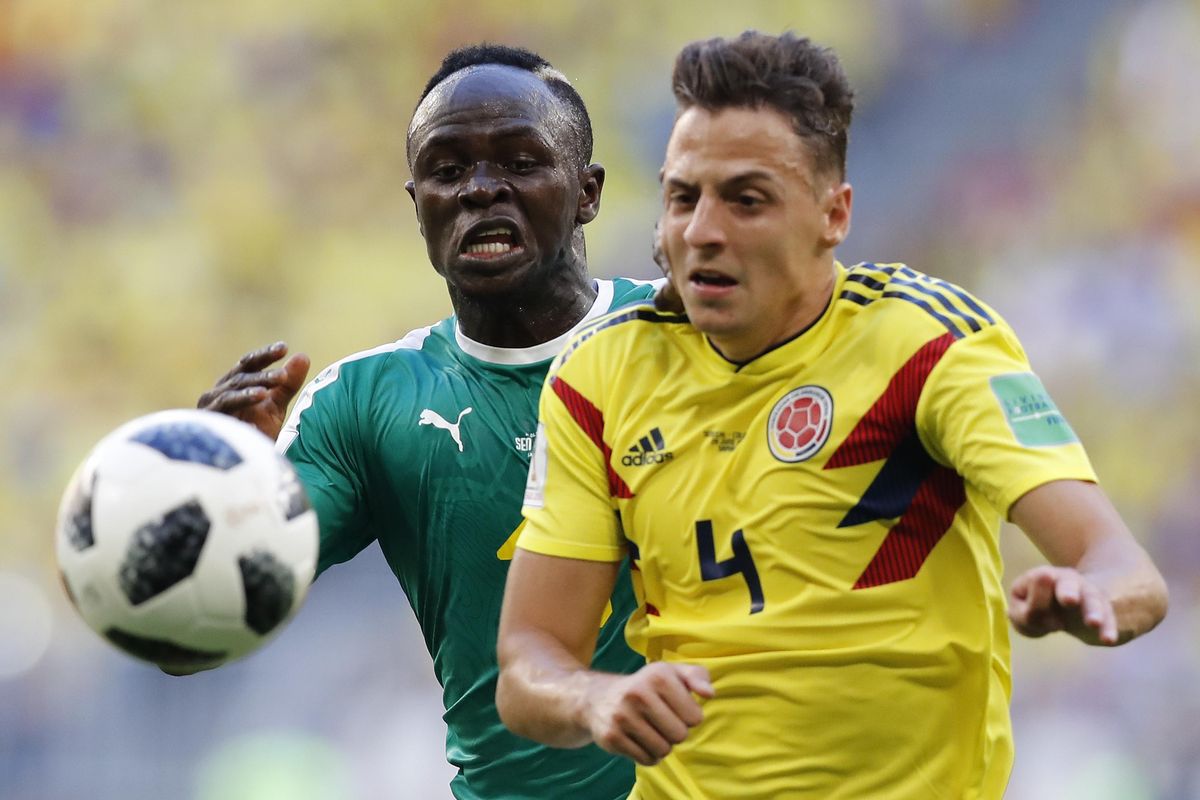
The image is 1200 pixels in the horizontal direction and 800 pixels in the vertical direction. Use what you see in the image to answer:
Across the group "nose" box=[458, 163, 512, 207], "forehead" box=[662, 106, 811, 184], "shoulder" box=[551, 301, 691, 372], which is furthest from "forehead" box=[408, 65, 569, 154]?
"forehead" box=[662, 106, 811, 184]

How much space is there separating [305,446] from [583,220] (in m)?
1.07

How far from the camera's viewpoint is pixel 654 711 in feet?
8.81

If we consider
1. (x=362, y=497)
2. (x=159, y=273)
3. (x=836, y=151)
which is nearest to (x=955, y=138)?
(x=159, y=273)

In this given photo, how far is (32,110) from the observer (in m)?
10.5

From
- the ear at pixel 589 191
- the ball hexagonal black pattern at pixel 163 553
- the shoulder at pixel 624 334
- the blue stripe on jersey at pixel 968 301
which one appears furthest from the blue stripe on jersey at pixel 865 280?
the ear at pixel 589 191

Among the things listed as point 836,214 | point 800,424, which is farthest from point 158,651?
point 836,214

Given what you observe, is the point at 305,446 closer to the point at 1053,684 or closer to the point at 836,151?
the point at 836,151

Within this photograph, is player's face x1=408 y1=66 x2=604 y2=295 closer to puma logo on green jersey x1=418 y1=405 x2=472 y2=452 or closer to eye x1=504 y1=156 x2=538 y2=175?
eye x1=504 y1=156 x2=538 y2=175

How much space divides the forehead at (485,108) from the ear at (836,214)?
167 centimetres

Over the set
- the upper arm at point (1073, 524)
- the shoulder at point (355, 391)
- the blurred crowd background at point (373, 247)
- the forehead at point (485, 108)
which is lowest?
the blurred crowd background at point (373, 247)

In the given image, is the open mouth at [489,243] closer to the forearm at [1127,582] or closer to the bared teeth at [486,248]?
the bared teeth at [486,248]

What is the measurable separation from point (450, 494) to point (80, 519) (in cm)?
141

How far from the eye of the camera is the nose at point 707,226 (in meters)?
3.07

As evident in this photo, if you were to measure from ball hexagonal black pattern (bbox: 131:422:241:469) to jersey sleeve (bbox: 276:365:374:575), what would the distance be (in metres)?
1.04
